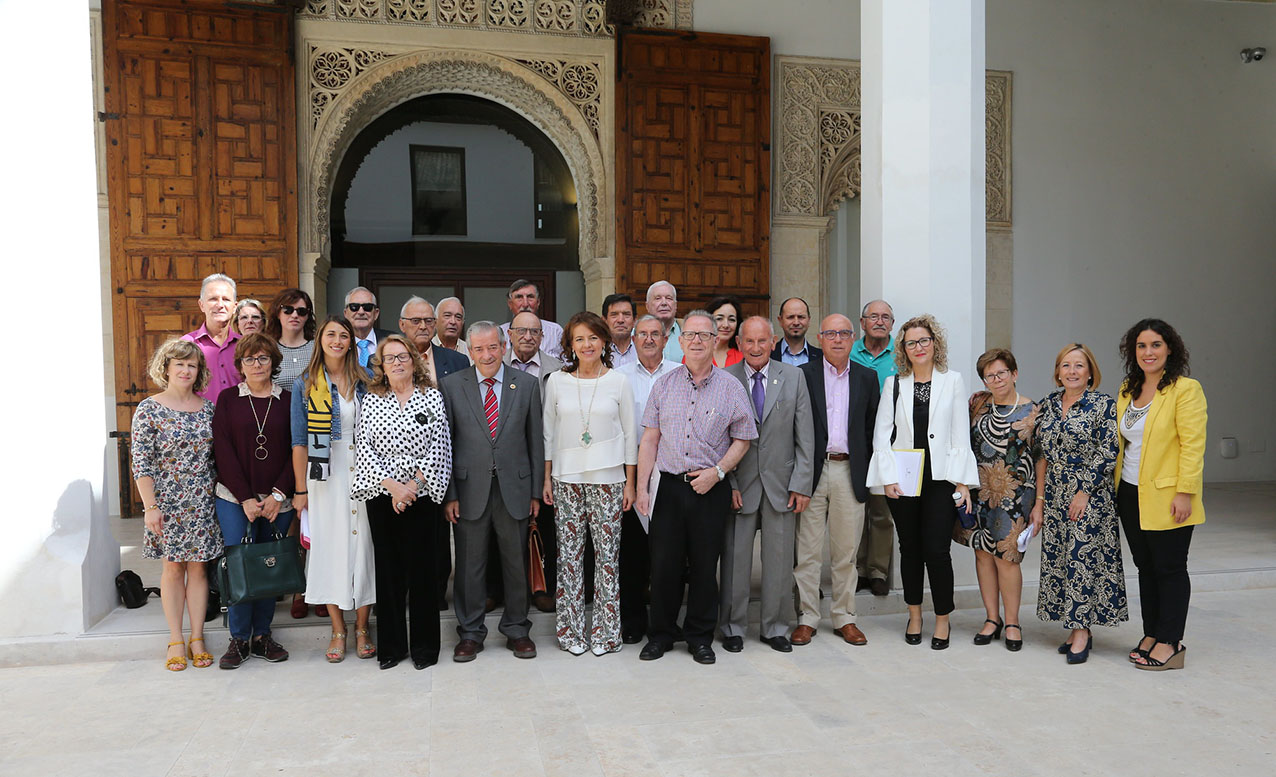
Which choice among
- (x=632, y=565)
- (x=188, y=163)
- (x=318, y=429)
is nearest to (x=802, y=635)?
(x=632, y=565)

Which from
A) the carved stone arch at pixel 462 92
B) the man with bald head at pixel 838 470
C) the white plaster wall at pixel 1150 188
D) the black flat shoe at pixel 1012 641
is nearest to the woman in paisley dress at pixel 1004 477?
the black flat shoe at pixel 1012 641

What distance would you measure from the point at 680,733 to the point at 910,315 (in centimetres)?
272

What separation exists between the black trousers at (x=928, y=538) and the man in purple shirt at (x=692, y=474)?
89 cm

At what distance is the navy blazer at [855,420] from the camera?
4.17 m

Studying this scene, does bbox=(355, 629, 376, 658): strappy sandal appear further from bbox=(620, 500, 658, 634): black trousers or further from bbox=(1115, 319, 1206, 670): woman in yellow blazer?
bbox=(1115, 319, 1206, 670): woman in yellow blazer

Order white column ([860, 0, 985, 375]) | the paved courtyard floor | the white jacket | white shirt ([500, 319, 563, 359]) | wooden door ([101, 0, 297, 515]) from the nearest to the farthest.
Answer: the paved courtyard floor, the white jacket, white column ([860, 0, 985, 375]), white shirt ([500, 319, 563, 359]), wooden door ([101, 0, 297, 515])

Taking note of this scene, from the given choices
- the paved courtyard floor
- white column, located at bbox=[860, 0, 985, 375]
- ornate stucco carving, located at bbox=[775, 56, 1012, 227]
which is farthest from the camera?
ornate stucco carving, located at bbox=[775, 56, 1012, 227]

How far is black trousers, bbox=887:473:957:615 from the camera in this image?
4.04 metres

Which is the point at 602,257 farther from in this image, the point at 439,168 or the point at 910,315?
the point at 910,315

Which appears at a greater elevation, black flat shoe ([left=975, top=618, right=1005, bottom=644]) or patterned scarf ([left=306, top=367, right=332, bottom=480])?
patterned scarf ([left=306, top=367, right=332, bottom=480])

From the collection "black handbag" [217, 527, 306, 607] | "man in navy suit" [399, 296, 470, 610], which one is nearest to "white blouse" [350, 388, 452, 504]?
"black handbag" [217, 527, 306, 607]

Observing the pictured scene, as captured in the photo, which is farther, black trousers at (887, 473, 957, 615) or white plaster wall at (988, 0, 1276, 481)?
white plaster wall at (988, 0, 1276, 481)

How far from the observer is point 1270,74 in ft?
29.8

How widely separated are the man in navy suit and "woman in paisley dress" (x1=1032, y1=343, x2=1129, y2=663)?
9.68 ft
